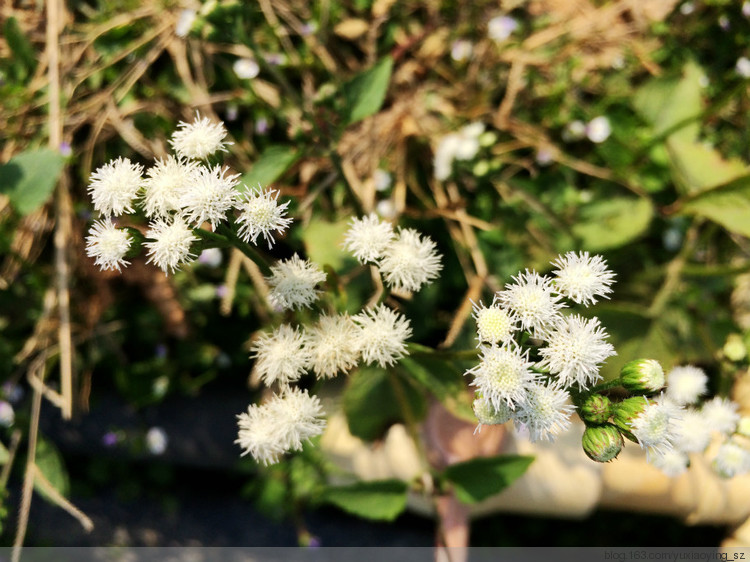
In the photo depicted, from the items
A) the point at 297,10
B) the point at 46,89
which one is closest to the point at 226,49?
the point at 297,10

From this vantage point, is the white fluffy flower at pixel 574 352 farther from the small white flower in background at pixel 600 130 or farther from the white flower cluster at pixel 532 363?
the small white flower in background at pixel 600 130

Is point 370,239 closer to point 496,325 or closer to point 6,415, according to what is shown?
point 496,325

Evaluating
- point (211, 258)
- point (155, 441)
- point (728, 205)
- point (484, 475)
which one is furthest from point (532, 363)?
point (155, 441)

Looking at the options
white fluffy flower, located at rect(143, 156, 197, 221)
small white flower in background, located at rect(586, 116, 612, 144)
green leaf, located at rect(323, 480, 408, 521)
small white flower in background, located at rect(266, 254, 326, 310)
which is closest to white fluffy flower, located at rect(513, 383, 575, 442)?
small white flower in background, located at rect(266, 254, 326, 310)

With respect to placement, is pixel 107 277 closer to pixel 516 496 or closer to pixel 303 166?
pixel 303 166

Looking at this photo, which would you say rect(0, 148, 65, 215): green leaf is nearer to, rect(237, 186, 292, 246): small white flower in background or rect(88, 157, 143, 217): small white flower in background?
rect(88, 157, 143, 217): small white flower in background

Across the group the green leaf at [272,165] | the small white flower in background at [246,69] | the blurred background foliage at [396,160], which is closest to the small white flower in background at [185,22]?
the blurred background foliage at [396,160]
